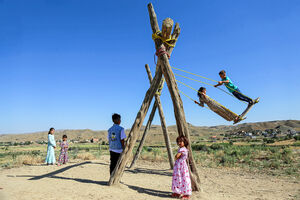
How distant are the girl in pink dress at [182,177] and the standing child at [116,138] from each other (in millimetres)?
1474

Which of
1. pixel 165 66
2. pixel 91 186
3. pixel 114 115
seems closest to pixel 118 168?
pixel 91 186

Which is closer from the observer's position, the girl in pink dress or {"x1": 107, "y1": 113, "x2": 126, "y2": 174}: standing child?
the girl in pink dress

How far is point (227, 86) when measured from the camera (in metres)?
5.68

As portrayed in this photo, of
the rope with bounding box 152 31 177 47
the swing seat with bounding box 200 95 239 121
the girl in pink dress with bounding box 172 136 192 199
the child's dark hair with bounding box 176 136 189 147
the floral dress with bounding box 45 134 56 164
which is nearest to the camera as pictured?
the girl in pink dress with bounding box 172 136 192 199

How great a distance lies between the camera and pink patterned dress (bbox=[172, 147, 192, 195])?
4514 mm

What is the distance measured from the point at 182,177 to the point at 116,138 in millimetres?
1857

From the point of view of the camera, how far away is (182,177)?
458cm

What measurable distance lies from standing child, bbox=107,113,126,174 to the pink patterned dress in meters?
1.50

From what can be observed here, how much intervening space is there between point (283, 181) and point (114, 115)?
6263 millimetres

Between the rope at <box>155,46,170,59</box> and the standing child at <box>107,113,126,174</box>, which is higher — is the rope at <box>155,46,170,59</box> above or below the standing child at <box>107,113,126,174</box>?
above

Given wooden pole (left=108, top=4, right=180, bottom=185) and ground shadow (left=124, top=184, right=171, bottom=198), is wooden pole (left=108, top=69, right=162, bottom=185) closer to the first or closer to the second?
wooden pole (left=108, top=4, right=180, bottom=185)

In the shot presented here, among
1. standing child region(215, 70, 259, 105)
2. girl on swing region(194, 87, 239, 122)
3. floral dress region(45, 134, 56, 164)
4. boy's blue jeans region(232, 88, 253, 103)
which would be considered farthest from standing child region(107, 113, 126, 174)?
floral dress region(45, 134, 56, 164)

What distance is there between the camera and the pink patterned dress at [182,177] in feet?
14.8

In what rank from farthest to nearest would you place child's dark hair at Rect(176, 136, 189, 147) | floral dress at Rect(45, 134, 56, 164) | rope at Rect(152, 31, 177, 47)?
floral dress at Rect(45, 134, 56, 164) → rope at Rect(152, 31, 177, 47) → child's dark hair at Rect(176, 136, 189, 147)
